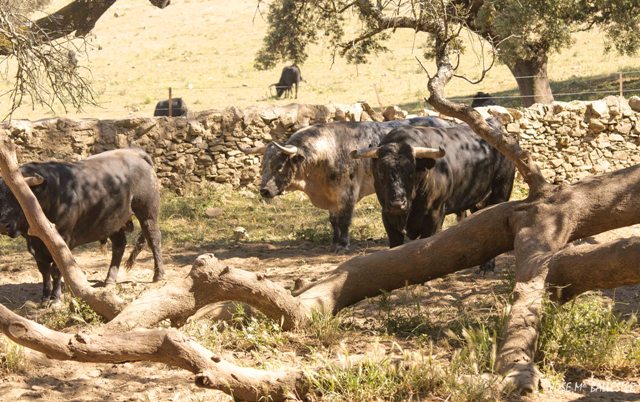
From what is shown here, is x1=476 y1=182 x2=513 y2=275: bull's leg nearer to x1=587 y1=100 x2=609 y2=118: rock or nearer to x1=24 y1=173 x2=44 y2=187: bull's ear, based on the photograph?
x1=24 y1=173 x2=44 y2=187: bull's ear

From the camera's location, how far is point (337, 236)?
39.0ft

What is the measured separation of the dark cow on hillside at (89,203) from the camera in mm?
8898

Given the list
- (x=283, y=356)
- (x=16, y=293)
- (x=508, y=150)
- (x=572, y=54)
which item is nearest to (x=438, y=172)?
(x=508, y=150)

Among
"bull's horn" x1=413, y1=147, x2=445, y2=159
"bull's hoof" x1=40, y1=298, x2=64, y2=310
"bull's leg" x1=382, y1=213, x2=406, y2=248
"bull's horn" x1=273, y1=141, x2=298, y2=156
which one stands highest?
"bull's horn" x1=413, y1=147, x2=445, y2=159

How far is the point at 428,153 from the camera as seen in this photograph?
907 cm

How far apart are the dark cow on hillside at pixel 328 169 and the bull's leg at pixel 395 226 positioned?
7.31 ft

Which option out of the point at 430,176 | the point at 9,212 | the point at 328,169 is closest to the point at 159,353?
the point at 9,212

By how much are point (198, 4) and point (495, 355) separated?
58.7 meters

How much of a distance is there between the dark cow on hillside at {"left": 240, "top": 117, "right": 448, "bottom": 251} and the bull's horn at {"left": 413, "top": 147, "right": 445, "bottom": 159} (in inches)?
114

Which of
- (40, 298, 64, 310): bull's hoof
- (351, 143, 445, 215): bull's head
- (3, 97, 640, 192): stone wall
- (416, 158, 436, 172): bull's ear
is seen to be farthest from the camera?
(3, 97, 640, 192): stone wall

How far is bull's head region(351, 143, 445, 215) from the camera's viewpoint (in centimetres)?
897

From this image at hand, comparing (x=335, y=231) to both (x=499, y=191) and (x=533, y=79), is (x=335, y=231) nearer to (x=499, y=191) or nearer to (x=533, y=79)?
(x=499, y=191)

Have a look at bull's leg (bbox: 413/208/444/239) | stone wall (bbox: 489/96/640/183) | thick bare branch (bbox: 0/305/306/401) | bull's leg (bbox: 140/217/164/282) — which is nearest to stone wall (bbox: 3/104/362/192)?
stone wall (bbox: 489/96/640/183)

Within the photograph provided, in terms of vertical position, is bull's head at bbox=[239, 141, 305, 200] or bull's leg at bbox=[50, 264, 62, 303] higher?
bull's head at bbox=[239, 141, 305, 200]
